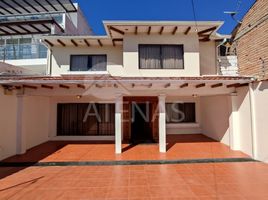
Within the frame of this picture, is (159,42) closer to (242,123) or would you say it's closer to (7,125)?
(242,123)

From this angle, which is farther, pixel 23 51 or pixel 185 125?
pixel 23 51

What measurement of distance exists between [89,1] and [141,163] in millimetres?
16236

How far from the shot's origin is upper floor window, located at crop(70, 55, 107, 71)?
14.6 m

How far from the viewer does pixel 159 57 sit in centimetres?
1318

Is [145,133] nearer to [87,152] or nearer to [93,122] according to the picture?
[93,122]

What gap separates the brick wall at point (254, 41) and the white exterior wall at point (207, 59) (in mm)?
2178

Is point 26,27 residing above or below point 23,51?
above

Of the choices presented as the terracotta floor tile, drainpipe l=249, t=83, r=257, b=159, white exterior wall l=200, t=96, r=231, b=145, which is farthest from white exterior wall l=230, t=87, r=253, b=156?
the terracotta floor tile

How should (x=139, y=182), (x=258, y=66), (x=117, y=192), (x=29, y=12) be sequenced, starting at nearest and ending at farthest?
(x=117, y=192)
(x=139, y=182)
(x=258, y=66)
(x=29, y=12)

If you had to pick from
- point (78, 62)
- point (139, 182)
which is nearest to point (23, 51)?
point (78, 62)

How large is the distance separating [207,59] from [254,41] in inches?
162

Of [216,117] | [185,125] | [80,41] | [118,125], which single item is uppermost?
[80,41]

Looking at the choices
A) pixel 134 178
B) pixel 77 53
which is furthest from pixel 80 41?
pixel 134 178

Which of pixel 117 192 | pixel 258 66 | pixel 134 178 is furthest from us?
pixel 258 66
